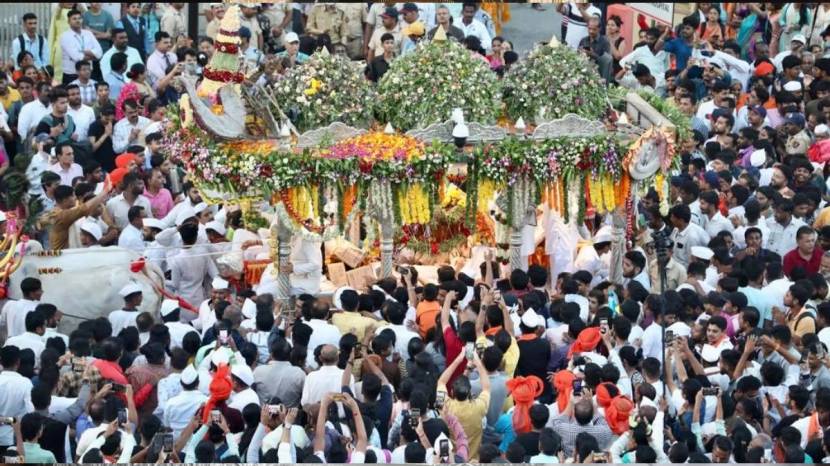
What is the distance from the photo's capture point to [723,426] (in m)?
16.4

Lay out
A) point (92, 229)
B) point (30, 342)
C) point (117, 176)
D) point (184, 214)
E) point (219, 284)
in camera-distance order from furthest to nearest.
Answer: point (117, 176) < point (184, 214) < point (92, 229) < point (219, 284) < point (30, 342)

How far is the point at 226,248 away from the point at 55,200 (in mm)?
1986

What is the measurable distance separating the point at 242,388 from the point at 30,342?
2334mm

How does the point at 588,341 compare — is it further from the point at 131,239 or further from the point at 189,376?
the point at 131,239

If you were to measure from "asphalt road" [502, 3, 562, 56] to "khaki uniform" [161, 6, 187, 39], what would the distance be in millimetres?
4991

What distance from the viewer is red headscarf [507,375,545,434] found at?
1670cm

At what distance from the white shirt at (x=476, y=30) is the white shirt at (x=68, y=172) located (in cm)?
710

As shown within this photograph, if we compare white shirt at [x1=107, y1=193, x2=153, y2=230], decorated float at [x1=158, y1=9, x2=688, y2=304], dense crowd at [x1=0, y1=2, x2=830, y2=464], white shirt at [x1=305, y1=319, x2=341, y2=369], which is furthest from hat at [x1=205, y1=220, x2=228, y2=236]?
white shirt at [x1=305, y1=319, x2=341, y2=369]

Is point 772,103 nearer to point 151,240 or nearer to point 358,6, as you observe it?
point 358,6

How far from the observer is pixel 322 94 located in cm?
2080

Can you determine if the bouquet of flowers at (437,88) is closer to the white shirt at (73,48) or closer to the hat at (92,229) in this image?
the hat at (92,229)

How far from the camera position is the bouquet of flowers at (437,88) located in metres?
21.0

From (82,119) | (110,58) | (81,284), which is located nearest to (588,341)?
(81,284)

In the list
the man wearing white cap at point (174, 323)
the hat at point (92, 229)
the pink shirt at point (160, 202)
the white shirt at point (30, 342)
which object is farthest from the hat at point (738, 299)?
the hat at point (92, 229)
